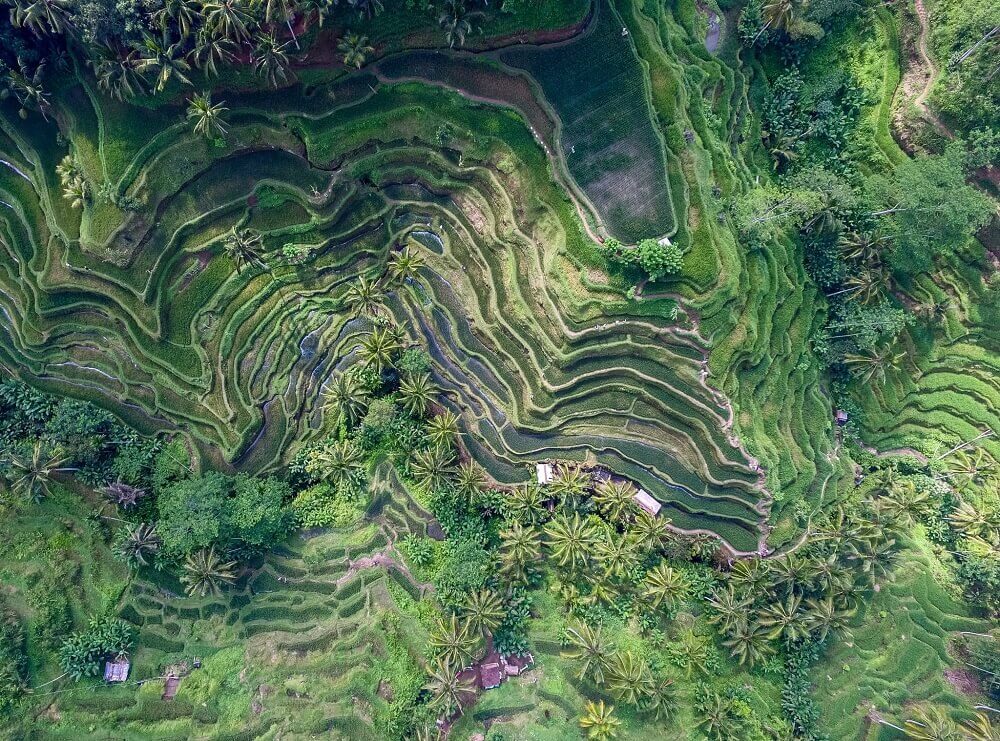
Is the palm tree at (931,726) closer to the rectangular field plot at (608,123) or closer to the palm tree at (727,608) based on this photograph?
the palm tree at (727,608)

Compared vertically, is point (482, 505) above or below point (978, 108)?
below

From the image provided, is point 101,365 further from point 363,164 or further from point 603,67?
point 603,67

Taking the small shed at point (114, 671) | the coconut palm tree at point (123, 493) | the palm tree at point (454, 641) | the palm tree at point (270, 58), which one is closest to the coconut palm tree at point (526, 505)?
the palm tree at point (454, 641)

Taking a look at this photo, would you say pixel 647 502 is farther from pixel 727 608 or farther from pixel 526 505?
pixel 526 505

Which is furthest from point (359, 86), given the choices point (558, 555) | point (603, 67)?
point (558, 555)

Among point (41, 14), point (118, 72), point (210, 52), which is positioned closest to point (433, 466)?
point (210, 52)
